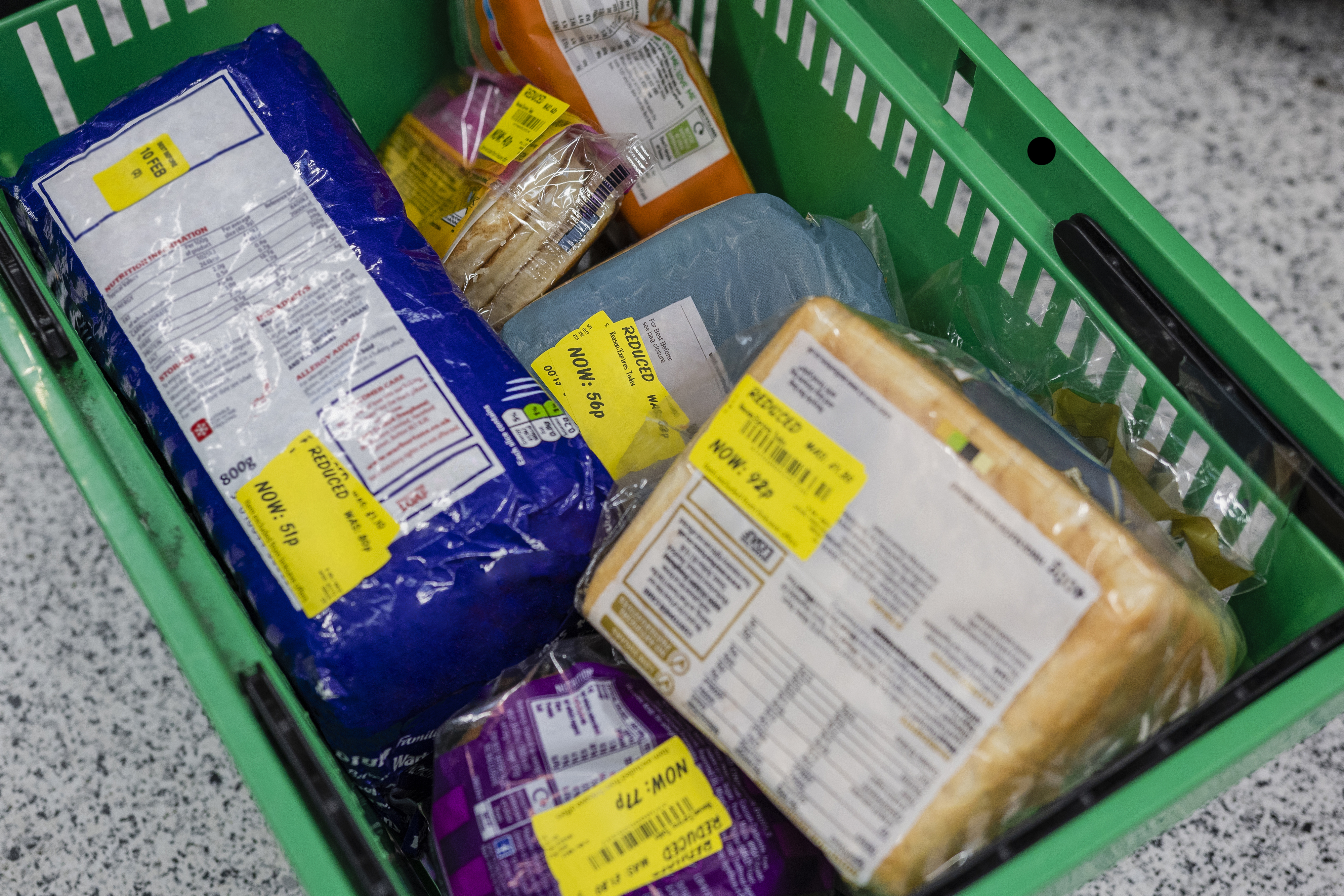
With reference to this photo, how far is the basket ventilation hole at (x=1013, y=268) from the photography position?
2.73 ft

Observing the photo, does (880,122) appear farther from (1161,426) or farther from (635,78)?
(1161,426)

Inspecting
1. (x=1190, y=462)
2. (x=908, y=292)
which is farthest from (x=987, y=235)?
(x=1190, y=462)

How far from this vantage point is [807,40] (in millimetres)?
952

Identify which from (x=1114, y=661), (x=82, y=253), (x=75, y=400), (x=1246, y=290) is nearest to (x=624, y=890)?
(x=1114, y=661)

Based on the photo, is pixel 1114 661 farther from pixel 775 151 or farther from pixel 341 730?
pixel 775 151

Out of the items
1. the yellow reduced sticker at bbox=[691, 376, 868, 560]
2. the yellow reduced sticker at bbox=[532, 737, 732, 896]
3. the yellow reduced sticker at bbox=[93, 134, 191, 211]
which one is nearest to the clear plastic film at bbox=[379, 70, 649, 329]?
the yellow reduced sticker at bbox=[93, 134, 191, 211]

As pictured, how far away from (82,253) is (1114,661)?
2.41ft

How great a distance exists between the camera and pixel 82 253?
76 centimetres

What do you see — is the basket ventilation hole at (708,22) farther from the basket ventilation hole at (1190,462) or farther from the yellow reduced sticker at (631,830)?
the yellow reduced sticker at (631,830)

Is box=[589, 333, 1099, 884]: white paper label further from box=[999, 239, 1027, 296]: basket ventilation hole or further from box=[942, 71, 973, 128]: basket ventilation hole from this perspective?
box=[942, 71, 973, 128]: basket ventilation hole

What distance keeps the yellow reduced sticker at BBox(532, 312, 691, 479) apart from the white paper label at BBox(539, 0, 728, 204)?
23 cm

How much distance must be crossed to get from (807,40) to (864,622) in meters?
0.58

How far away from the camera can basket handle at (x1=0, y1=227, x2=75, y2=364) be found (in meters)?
0.71

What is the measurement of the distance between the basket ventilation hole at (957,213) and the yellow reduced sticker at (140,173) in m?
0.59
